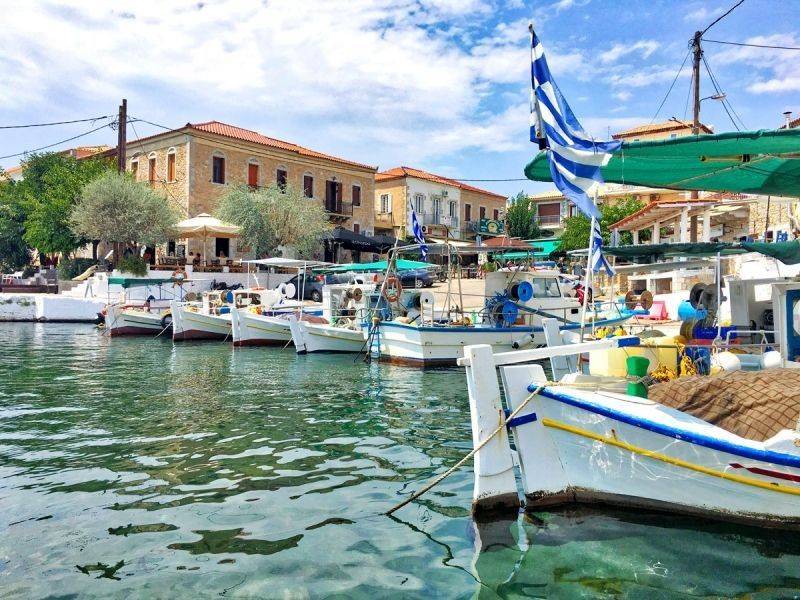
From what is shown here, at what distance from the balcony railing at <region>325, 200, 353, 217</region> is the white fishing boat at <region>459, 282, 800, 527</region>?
131 ft

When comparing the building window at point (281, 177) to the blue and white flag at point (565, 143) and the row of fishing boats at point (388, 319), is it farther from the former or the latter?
the blue and white flag at point (565, 143)

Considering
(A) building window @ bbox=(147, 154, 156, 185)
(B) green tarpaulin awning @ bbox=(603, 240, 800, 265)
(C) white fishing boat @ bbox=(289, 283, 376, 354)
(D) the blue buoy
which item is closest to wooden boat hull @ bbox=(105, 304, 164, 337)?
(C) white fishing boat @ bbox=(289, 283, 376, 354)

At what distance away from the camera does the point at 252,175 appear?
40.1 m

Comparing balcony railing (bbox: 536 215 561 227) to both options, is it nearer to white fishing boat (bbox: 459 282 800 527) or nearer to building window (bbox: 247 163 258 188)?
building window (bbox: 247 163 258 188)

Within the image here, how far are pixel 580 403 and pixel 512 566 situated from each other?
4.47 feet

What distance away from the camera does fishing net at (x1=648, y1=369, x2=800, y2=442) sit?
495 cm

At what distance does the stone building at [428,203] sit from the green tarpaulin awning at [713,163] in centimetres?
3864

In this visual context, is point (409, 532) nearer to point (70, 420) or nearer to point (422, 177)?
point (70, 420)

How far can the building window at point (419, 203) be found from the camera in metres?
50.7

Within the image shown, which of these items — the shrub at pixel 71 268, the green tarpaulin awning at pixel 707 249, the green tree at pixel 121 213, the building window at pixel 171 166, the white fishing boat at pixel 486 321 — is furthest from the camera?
the building window at pixel 171 166

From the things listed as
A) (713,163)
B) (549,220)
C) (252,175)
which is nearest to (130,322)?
(252,175)

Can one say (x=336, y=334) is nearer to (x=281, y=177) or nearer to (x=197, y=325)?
(x=197, y=325)

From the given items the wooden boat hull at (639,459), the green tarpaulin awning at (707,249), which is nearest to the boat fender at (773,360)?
the green tarpaulin awning at (707,249)

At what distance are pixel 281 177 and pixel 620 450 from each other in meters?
38.8
